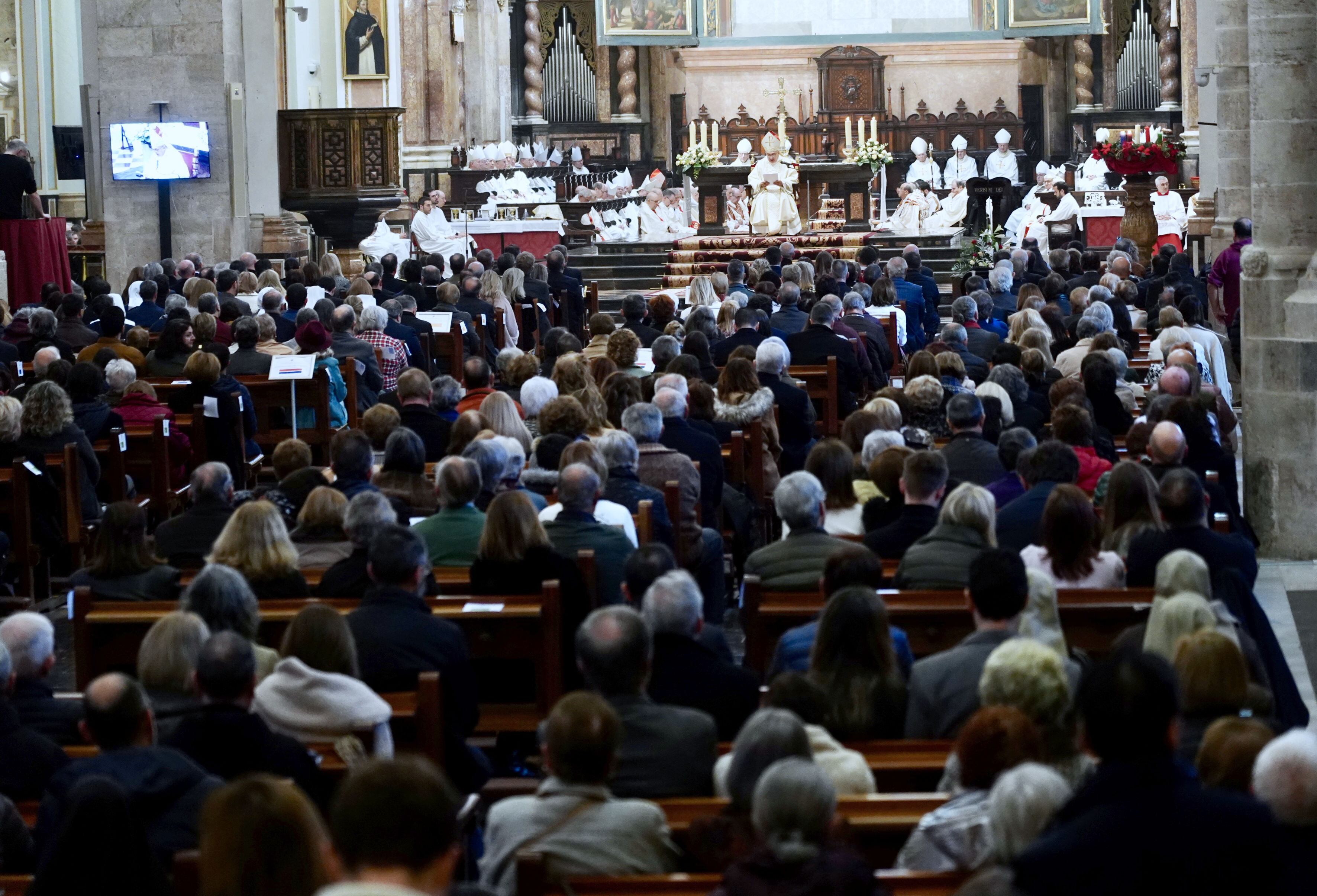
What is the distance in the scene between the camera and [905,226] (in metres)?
25.0

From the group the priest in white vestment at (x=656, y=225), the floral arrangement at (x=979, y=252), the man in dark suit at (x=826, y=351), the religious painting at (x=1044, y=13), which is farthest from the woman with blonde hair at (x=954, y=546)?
the religious painting at (x=1044, y=13)

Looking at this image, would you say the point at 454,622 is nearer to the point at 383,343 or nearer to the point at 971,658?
the point at 971,658

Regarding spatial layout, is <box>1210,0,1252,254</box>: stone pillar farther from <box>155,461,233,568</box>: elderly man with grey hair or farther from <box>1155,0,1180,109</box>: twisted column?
<box>1155,0,1180,109</box>: twisted column

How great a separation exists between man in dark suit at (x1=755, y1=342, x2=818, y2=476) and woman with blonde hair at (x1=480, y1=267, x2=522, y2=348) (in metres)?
6.16

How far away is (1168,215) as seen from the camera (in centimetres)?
2603

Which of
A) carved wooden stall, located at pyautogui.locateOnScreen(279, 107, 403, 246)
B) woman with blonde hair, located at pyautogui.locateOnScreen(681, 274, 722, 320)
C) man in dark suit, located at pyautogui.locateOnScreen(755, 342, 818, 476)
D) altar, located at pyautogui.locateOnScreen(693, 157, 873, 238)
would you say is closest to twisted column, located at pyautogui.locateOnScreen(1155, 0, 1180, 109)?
altar, located at pyautogui.locateOnScreen(693, 157, 873, 238)

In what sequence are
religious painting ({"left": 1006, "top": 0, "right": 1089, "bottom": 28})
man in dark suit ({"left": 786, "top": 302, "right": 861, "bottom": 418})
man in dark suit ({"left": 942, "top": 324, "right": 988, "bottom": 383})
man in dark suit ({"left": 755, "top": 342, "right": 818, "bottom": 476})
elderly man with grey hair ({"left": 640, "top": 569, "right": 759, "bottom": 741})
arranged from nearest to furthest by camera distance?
elderly man with grey hair ({"left": 640, "top": 569, "right": 759, "bottom": 741}) < man in dark suit ({"left": 755, "top": 342, "right": 818, "bottom": 476}) < man in dark suit ({"left": 942, "top": 324, "right": 988, "bottom": 383}) < man in dark suit ({"left": 786, "top": 302, "right": 861, "bottom": 418}) < religious painting ({"left": 1006, "top": 0, "right": 1089, "bottom": 28})

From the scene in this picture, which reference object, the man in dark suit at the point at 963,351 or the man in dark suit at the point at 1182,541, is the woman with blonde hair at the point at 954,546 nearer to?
the man in dark suit at the point at 1182,541

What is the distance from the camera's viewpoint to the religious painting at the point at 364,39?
26188 millimetres

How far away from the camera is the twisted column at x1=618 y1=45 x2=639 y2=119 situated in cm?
3538

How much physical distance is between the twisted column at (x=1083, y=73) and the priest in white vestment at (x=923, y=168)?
3785 mm

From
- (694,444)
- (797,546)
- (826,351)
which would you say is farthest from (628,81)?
(797,546)

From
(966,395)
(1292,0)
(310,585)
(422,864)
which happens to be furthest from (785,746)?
(1292,0)

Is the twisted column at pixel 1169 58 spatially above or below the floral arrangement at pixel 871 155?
above
